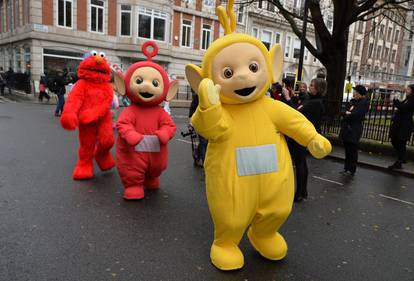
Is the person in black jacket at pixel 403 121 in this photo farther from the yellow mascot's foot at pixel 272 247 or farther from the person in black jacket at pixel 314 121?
the yellow mascot's foot at pixel 272 247

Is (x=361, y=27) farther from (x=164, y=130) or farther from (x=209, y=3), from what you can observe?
(x=164, y=130)

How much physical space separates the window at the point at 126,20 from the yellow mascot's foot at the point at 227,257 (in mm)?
23514

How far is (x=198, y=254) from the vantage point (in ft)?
11.6

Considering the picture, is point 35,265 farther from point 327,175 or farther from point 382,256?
point 327,175

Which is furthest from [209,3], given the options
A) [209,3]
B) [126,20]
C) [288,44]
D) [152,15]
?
[288,44]

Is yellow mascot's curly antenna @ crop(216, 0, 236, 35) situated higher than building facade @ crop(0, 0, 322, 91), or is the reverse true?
building facade @ crop(0, 0, 322, 91)

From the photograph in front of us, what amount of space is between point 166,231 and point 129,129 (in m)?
1.48

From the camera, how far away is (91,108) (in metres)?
5.57

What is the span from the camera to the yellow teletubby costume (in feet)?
9.89

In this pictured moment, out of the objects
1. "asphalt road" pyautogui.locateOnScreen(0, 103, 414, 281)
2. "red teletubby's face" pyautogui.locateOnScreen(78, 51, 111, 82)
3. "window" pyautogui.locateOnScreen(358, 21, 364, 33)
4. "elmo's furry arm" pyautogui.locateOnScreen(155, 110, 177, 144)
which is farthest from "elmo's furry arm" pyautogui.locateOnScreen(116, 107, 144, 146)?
"window" pyautogui.locateOnScreen(358, 21, 364, 33)

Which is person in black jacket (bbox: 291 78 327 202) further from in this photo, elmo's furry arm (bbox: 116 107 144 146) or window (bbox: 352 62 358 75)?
window (bbox: 352 62 358 75)

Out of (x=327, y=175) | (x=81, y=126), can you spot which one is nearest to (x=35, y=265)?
(x=81, y=126)

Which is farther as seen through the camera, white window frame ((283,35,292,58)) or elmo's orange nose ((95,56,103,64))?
white window frame ((283,35,292,58))

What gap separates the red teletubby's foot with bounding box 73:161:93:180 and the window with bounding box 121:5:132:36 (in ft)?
67.5
